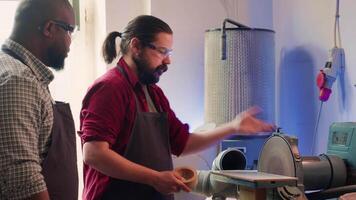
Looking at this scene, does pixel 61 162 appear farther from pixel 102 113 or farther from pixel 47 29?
pixel 47 29

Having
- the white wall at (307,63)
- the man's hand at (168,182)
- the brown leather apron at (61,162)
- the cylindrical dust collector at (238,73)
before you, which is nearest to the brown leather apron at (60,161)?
the brown leather apron at (61,162)

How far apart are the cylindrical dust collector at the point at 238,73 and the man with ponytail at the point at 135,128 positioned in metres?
0.46

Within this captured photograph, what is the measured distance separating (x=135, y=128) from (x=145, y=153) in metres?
0.09

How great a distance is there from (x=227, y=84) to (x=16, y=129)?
133 cm

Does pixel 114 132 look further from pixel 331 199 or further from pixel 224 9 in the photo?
pixel 224 9

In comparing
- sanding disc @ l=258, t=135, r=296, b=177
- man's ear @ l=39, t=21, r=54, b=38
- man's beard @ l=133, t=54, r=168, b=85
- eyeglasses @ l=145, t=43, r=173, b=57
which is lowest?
sanding disc @ l=258, t=135, r=296, b=177

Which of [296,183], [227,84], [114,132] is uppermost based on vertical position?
[227,84]

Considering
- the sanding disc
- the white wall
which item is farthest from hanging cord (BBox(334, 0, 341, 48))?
the sanding disc

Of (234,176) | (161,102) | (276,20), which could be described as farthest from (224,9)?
(234,176)

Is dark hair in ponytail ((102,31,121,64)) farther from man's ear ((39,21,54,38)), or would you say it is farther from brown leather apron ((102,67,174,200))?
man's ear ((39,21,54,38))

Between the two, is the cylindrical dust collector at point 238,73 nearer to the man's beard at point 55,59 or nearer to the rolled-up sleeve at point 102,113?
the rolled-up sleeve at point 102,113

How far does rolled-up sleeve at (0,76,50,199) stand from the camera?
1096 millimetres

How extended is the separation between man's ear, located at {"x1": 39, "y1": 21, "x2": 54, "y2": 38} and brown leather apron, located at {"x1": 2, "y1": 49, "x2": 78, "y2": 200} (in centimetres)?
10

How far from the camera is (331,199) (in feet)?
5.48
